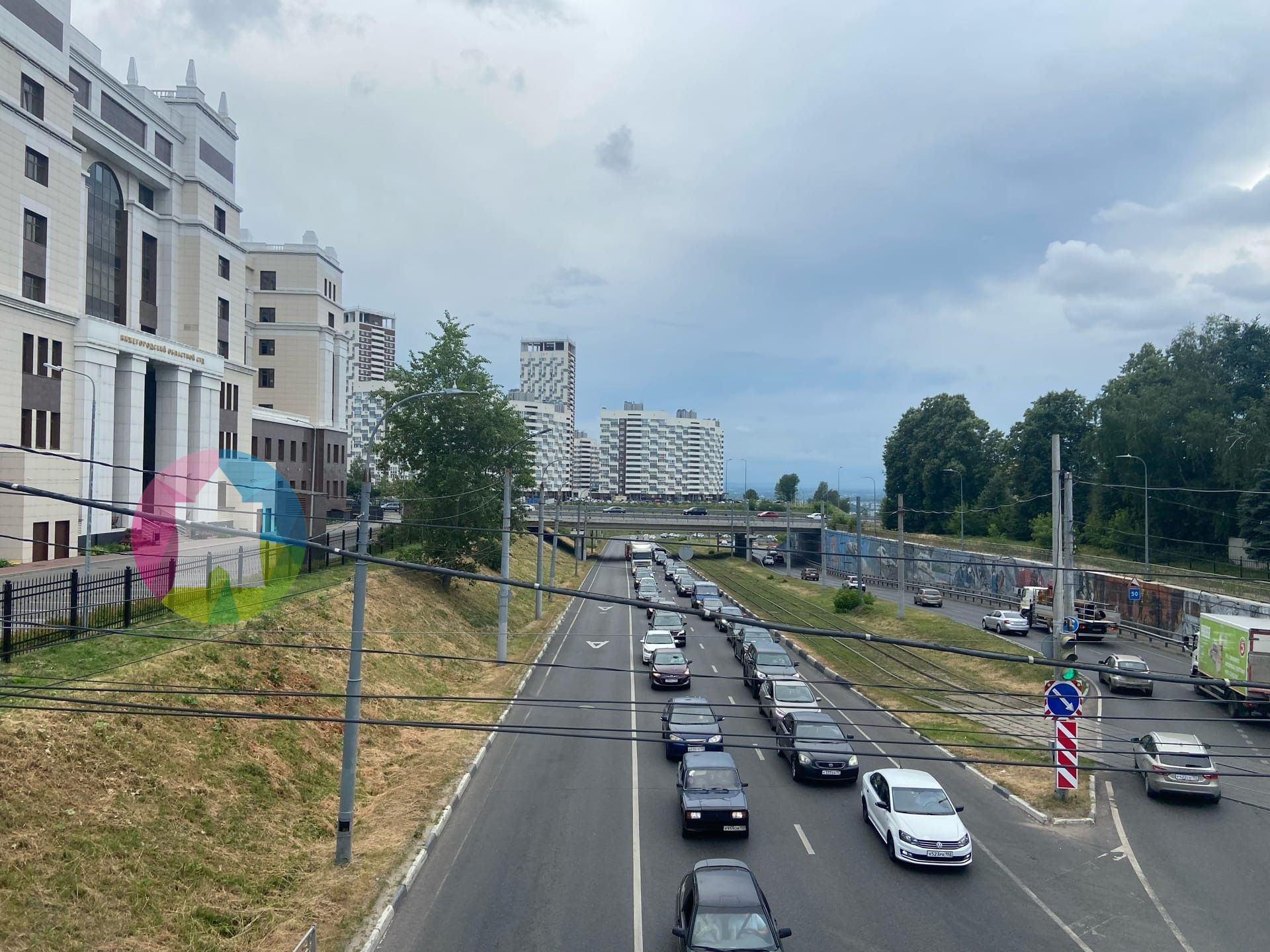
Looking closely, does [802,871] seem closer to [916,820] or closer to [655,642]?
[916,820]

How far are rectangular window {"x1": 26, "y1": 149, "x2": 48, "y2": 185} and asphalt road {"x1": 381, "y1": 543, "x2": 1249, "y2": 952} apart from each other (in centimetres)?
3262

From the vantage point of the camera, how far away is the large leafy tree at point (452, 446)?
4269 cm

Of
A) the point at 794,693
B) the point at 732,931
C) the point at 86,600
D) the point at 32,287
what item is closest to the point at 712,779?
the point at 732,931

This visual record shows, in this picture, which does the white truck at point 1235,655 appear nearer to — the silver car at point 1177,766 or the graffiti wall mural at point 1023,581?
the graffiti wall mural at point 1023,581

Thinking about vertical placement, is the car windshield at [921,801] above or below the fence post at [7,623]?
below

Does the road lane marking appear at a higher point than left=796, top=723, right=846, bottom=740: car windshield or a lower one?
lower

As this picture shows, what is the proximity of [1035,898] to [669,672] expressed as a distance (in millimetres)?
16753

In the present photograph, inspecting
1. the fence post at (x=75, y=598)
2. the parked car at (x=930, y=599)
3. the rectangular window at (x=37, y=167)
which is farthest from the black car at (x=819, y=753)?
the parked car at (x=930, y=599)

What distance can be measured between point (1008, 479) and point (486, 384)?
6437cm

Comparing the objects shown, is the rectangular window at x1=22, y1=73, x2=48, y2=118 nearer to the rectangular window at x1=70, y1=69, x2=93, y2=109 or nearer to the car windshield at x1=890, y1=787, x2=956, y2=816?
the rectangular window at x1=70, y1=69, x2=93, y2=109

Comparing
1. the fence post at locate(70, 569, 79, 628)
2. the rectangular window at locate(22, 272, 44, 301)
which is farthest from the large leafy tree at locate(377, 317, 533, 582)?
the fence post at locate(70, 569, 79, 628)

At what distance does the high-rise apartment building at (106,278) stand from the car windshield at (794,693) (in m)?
22.0

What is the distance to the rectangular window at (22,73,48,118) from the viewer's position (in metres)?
35.2

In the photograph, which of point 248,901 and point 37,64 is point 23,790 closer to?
point 248,901
